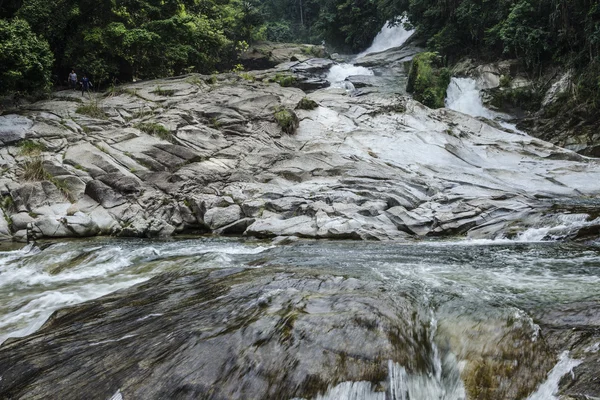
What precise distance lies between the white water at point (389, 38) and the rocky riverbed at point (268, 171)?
21329mm

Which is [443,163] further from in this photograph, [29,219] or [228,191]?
[29,219]

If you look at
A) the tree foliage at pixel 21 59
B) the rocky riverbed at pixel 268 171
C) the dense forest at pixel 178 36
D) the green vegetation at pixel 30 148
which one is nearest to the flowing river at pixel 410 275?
the rocky riverbed at pixel 268 171

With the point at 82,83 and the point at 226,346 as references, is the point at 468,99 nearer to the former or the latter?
the point at 82,83

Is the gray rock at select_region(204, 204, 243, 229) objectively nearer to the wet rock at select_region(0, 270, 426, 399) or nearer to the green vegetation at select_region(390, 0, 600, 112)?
the wet rock at select_region(0, 270, 426, 399)

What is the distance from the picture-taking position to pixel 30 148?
15188mm

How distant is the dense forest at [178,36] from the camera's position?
17125 mm

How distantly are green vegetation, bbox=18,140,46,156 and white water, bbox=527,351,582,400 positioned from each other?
55.9 feet

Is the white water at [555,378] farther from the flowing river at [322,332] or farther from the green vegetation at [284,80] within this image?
the green vegetation at [284,80]

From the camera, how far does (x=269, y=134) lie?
19000 mm

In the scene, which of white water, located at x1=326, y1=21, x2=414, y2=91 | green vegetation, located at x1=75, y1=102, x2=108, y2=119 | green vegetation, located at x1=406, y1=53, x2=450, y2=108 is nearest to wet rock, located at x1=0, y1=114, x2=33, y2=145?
green vegetation, located at x1=75, y1=102, x2=108, y2=119

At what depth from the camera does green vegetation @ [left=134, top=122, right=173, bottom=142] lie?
674 inches

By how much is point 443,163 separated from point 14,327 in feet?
51.6

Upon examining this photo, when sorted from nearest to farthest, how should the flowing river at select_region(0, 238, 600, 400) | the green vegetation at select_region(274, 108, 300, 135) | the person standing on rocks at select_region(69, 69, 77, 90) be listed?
the flowing river at select_region(0, 238, 600, 400) → the green vegetation at select_region(274, 108, 300, 135) → the person standing on rocks at select_region(69, 69, 77, 90)

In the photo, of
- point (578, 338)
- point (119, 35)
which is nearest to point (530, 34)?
point (119, 35)
